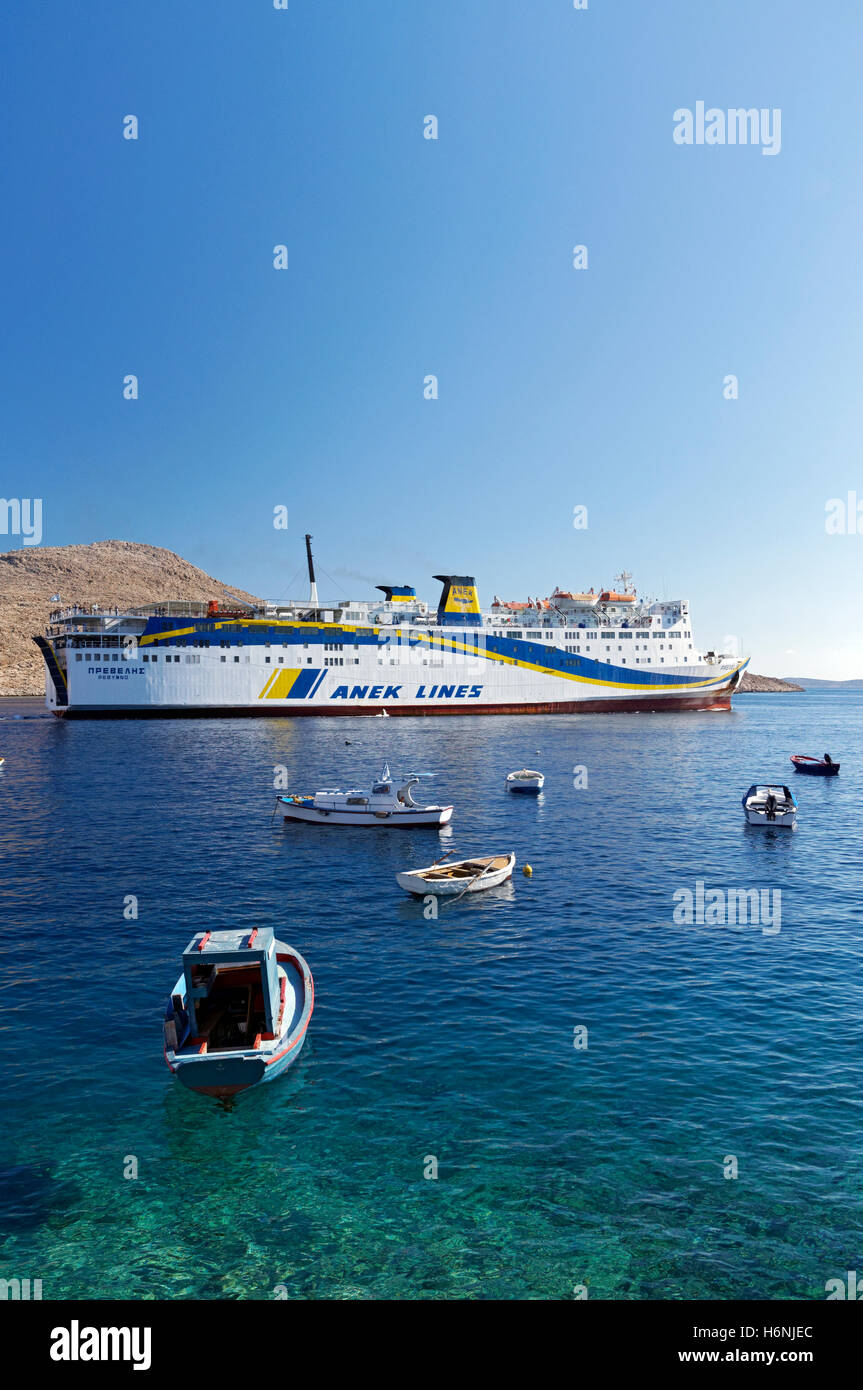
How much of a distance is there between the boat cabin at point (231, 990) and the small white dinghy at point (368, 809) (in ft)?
83.2

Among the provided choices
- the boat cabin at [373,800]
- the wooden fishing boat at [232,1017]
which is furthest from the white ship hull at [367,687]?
the wooden fishing boat at [232,1017]

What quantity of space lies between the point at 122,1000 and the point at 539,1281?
568 inches

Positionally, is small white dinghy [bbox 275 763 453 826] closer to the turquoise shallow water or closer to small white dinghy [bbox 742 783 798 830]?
the turquoise shallow water

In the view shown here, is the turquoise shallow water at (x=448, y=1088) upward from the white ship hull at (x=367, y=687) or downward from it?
downward

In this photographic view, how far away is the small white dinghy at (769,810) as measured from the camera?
46719mm

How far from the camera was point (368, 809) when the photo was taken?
44.6 metres

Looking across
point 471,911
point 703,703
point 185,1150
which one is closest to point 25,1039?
point 185,1150

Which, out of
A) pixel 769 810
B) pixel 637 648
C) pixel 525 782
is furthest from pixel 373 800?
pixel 637 648

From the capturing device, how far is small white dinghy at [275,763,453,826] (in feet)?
144

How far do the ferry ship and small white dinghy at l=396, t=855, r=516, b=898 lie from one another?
284ft

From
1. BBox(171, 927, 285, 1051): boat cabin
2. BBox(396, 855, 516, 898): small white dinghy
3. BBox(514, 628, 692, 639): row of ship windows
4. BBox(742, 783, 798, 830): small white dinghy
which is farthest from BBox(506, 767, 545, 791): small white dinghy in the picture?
BBox(514, 628, 692, 639): row of ship windows

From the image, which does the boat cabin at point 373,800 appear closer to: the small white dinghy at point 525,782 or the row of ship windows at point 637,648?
the small white dinghy at point 525,782

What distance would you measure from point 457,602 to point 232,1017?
115 metres

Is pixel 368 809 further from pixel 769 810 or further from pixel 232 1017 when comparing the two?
pixel 232 1017
